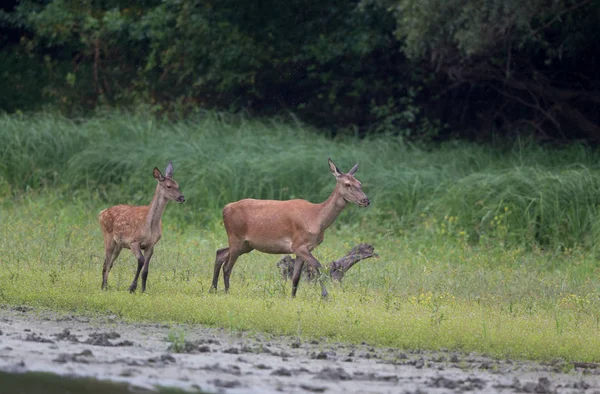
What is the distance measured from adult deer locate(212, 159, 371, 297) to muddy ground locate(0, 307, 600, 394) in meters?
2.28

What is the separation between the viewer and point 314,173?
1717cm

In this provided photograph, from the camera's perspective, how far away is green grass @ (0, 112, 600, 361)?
919cm

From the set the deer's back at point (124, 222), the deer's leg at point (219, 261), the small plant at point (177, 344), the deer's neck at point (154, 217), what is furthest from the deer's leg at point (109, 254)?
the small plant at point (177, 344)

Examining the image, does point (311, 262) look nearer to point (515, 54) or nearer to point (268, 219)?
point (268, 219)

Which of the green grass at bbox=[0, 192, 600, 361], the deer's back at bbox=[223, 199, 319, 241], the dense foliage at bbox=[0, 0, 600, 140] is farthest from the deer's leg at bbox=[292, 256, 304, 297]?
the dense foliage at bbox=[0, 0, 600, 140]

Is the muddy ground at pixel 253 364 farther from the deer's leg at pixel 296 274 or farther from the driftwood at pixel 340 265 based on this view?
the driftwood at pixel 340 265

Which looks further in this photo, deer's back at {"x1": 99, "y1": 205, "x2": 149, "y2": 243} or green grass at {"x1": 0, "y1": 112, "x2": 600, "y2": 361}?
deer's back at {"x1": 99, "y1": 205, "x2": 149, "y2": 243}

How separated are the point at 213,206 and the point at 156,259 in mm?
3570

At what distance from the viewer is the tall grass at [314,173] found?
A: 1481 cm

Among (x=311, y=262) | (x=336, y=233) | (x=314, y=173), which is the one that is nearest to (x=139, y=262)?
(x=311, y=262)

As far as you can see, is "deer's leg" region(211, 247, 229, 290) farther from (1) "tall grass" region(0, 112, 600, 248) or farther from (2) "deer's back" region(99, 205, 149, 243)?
(1) "tall grass" region(0, 112, 600, 248)

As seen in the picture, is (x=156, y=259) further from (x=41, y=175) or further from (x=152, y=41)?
(x=152, y=41)

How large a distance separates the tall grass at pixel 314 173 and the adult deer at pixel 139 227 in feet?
15.8

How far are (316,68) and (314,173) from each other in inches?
230
